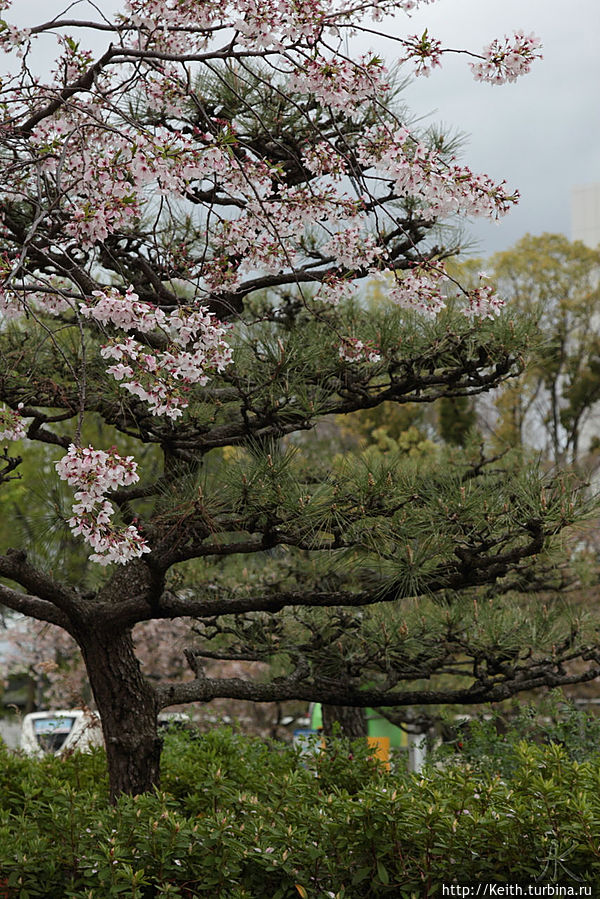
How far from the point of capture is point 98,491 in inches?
94.0

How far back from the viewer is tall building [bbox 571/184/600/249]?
21.5m

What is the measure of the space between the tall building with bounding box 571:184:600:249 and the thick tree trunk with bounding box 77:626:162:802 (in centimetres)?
2010

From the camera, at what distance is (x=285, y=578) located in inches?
197

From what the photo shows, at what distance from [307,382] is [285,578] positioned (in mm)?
1722

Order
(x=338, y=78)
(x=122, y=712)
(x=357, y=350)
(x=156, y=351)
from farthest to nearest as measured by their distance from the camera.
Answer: (x=122, y=712), (x=357, y=350), (x=338, y=78), (x=156, y=351)

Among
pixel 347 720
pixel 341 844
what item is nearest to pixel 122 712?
pixel 341 844

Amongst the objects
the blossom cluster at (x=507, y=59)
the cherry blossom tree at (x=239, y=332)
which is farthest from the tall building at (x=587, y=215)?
the blossom cluster at (x=507, y=59)

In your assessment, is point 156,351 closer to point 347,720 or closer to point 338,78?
point 338,78

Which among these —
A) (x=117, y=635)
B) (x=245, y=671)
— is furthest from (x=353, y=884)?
(x=245, y=671)

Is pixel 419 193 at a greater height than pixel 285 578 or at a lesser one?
greater

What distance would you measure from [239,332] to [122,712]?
163cm

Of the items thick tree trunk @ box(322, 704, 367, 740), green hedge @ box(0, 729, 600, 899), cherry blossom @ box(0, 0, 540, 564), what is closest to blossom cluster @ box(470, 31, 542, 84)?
cherry blossom @ box(0, 0, 540, 564)

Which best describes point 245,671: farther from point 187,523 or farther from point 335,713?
point 187,523

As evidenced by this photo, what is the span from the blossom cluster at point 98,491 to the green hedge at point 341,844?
0.96 m
